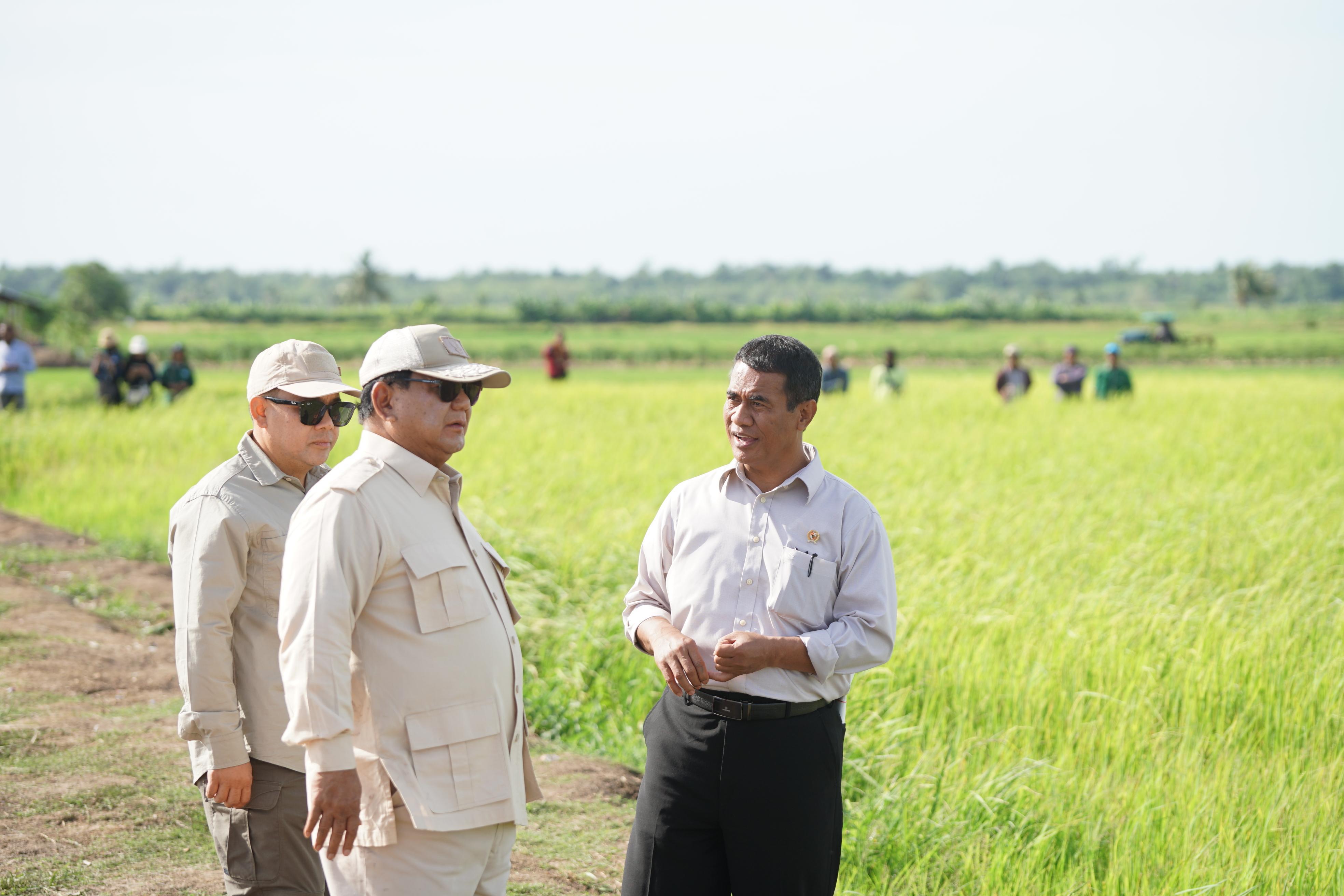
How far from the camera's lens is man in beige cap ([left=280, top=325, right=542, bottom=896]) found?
213 centimetres

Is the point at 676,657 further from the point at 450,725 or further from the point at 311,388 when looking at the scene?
the point at 311,388

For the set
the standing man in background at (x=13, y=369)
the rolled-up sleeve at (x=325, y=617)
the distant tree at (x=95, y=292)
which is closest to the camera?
the rolled-up sleeve at (x=325, y=617)

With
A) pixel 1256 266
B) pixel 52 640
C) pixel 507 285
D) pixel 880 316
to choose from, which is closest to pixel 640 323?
pixel 880 316

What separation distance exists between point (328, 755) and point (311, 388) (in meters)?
1.06

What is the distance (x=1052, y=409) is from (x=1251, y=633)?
9.72 meters

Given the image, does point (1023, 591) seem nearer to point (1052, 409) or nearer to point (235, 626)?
point (235, 626)

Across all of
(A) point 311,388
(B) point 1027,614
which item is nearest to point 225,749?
(A) point 311,388

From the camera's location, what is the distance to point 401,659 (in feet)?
7.32

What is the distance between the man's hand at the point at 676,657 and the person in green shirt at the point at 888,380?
45.9ft

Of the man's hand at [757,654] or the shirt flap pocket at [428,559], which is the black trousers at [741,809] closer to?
the man's hand at [757,654]

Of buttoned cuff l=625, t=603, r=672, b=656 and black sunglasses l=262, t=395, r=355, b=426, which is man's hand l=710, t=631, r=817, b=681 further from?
black sunglasses l=262, t=395, r=355, b=426

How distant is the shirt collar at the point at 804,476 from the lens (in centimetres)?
266

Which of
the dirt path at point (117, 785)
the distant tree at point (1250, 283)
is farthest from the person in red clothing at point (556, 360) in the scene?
the distant tree at point (1250, 283)

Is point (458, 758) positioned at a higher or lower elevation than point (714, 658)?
lower
